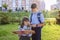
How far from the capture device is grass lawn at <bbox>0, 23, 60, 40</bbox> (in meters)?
1.76

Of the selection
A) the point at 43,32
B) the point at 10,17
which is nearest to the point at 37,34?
the point at 43,32

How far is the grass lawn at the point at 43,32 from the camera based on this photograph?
1.76m

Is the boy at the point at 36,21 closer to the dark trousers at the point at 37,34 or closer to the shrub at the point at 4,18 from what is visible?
the dark trousers at the point at 37,34

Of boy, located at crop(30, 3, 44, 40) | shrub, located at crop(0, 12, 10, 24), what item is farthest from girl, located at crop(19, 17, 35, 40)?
shrub, located at crop(0, 12, 10, 24)

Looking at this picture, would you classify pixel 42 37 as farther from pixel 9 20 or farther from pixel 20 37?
pixel 9 20

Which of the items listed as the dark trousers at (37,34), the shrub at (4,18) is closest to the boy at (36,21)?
the dark trousers at (37,34)

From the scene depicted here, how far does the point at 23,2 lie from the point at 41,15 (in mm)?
224

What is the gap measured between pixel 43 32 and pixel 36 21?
0.13 metres

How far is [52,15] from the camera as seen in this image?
1.82 m

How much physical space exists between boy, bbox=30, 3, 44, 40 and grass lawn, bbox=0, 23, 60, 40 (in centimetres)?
5

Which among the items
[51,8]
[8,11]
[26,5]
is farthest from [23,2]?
[51,8]

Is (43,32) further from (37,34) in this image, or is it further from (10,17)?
(10,17)

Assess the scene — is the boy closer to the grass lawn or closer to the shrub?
the grass lawn

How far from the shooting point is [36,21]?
5.78 feet
